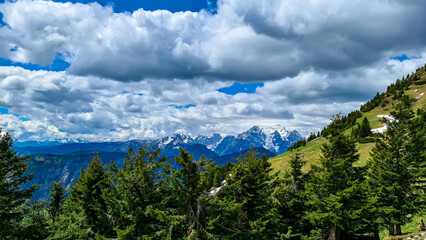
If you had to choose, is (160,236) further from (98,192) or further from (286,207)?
(286,207)

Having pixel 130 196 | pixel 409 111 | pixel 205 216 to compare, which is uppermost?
pixel 409 111

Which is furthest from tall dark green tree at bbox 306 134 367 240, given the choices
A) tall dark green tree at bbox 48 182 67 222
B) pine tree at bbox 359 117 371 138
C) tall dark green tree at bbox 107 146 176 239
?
pine tree at bbox 359 117 371 138

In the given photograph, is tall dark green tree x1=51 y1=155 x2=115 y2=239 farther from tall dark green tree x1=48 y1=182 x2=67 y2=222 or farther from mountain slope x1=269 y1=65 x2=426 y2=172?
mountain slope x1=269 y1=65 x2=426 y2=172

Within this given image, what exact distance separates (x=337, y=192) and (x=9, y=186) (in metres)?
29.8

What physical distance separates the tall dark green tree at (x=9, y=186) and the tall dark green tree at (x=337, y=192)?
27885 mm

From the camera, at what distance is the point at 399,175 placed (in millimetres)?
22453

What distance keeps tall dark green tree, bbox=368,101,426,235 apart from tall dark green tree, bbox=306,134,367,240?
7.47ft

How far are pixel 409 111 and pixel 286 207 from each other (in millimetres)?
18344

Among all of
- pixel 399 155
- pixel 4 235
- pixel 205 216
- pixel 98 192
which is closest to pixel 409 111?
pixel 399 155

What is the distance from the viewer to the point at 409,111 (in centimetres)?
2559

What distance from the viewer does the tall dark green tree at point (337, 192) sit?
2050 cm

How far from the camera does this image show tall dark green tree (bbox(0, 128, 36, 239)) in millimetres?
19734

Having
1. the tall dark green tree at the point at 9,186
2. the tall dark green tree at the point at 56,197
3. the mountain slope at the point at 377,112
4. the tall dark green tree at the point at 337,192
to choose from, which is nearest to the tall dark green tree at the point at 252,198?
the tall dark green tree at the point at 337,192

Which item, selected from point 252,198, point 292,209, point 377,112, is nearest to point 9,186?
point 252,198
